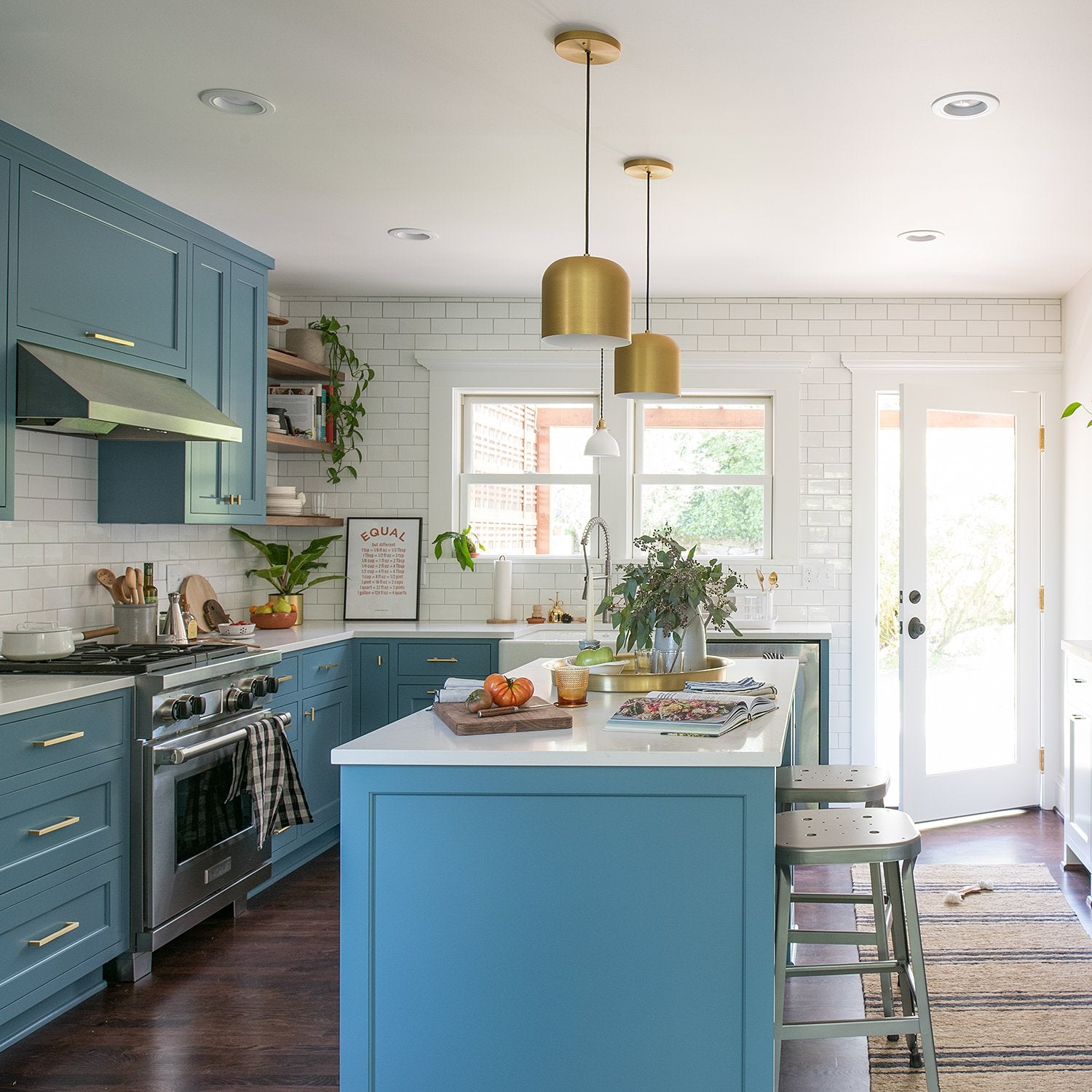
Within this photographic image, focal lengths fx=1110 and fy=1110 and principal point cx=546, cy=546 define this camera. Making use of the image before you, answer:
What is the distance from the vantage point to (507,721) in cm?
251

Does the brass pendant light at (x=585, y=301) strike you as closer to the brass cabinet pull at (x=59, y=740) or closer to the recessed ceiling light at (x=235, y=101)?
the recessed ceiling light at (x=235, y=101)

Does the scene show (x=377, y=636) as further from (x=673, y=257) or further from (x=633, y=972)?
(x=633, y=972)

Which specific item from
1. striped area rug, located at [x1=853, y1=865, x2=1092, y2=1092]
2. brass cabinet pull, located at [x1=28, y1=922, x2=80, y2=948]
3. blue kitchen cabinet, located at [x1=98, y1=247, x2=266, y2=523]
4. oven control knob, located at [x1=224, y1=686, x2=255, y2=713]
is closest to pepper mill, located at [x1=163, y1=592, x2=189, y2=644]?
blue kitchen cabinet, located at [x1=98, y1=247, x2=266, y2=523]

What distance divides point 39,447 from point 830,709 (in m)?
4.00

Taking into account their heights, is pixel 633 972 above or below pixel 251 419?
below

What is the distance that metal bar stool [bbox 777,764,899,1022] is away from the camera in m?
3.01

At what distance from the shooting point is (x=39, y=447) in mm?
4078

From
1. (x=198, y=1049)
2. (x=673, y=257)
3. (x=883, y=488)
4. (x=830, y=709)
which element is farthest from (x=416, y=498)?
(x=883, y=488)

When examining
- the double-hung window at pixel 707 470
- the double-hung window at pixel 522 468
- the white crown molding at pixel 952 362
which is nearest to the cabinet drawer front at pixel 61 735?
the double-hung window at pixel 522 468

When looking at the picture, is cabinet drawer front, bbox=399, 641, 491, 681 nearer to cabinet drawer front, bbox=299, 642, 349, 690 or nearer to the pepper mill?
cabinet drawer front, bbox=299, 642, 349, 690

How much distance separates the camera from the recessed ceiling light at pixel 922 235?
4.62 meters

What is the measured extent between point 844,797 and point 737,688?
41cm

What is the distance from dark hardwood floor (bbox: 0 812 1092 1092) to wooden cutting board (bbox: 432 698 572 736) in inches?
29.3

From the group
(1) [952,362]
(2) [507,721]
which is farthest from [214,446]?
(1) [952,362]
